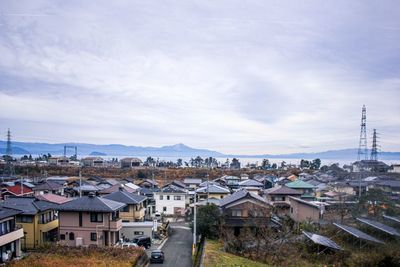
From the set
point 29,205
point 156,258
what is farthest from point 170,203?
point 156,258

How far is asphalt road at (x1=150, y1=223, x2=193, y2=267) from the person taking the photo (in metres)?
21.1

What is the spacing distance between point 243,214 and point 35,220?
1546 cm

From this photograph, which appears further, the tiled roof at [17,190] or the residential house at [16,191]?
the tiled roof at [17,190]

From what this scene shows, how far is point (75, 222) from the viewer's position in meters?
23.8

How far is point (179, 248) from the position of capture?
81.4ft

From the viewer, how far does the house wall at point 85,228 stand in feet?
77.6

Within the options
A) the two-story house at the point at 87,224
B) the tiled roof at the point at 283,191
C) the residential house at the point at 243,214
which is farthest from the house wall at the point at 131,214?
the tiled roof at the point at 283,191

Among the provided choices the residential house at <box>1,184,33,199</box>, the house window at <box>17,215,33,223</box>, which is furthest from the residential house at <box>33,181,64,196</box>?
the house window at <box>17,215,33,223</box>

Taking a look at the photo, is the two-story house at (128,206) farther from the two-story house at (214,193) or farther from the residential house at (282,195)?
the residential house at (282,195)

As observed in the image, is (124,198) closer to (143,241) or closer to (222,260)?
(143,241)

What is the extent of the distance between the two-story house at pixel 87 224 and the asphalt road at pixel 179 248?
408 centimetres

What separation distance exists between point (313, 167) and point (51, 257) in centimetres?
9158

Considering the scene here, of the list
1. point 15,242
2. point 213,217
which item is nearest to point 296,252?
point 213,217

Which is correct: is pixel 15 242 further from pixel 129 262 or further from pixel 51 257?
pixel 129 262
